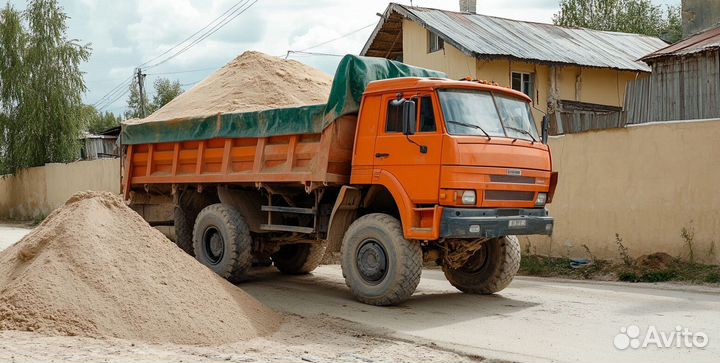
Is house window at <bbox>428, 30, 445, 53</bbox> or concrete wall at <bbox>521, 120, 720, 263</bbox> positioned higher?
house window at <bbox>428, 30, 445, 53</bbox>

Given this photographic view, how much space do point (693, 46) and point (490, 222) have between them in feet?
33.4

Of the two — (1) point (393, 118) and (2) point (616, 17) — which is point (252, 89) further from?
(2) point (616, 17)

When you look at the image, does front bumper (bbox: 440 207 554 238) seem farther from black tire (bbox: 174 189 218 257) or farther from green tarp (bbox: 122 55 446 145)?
black tire (bbox: 174 189 218 257)

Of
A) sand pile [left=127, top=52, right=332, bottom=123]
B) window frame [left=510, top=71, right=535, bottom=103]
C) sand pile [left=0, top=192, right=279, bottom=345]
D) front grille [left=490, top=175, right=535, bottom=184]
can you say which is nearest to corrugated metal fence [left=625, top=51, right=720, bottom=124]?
window frame [left=510, top=71, right=535, bottom=103]

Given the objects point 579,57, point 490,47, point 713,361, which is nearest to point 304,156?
point 713,361

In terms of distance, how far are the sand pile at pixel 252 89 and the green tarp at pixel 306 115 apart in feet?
0.90

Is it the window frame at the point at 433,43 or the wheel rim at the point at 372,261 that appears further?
the window frame at the point at 433,43

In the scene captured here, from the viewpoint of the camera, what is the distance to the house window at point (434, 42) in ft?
81.3

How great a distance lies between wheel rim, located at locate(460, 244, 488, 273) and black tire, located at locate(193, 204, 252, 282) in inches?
132

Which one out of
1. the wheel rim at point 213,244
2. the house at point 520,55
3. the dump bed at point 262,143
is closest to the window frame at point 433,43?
the house at point 520,55

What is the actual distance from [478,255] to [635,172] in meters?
4.32

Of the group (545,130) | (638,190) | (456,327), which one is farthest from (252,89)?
(638,190)

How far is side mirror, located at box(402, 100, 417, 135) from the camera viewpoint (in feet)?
30.1

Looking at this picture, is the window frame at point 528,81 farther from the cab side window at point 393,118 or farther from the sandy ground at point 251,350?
the sandy ground at point 251,350
